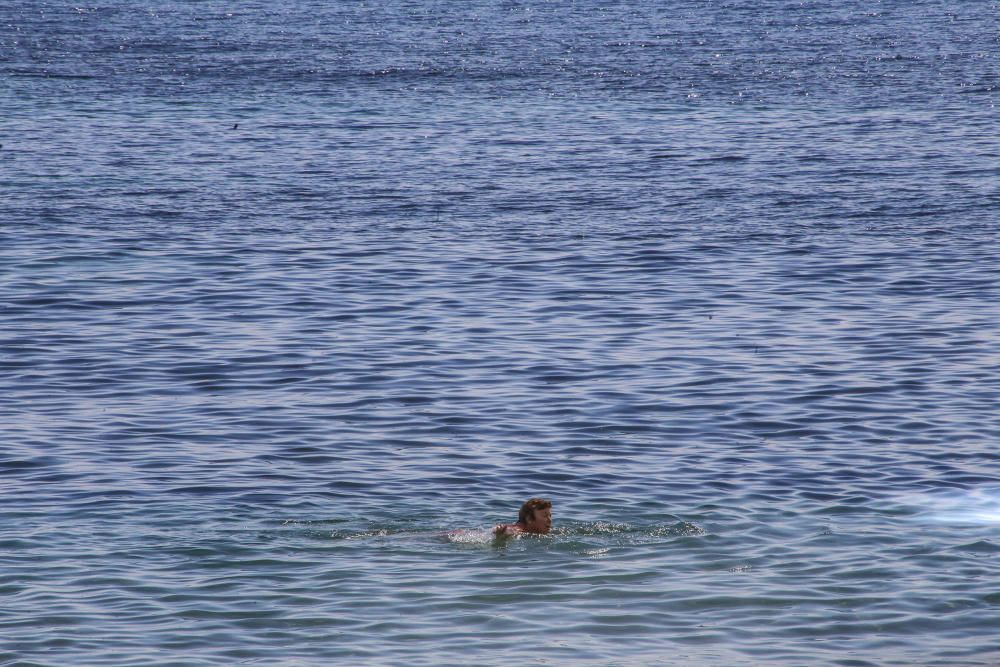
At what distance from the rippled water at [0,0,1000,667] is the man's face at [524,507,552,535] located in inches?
10.4

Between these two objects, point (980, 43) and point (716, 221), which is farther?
point (980, 43)

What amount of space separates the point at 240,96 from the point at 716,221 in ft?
63.2

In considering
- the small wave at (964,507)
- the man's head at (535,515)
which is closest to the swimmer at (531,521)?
the man's head at (535,515)

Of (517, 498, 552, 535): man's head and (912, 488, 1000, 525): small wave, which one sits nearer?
(517, 498, 552, 535): man's head

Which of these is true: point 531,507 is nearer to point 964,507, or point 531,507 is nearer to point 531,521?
point 531,521

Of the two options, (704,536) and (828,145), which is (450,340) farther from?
(828,145)

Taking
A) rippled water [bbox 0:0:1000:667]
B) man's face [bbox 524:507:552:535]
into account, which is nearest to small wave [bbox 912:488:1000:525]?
rippled water [bbox 0:0:1000:667]

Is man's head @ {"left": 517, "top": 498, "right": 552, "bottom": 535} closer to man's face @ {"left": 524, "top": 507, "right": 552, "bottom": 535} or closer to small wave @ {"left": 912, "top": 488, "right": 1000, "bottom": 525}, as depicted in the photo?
man's face @ {"left": 524, "top": 507, "right": 552, "bottom": 535}

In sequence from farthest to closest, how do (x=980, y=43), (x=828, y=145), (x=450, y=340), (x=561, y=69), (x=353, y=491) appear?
(x=980, y=43), (x=561, y=69), (x=828, y=145), (x=450, y=340), (x=353, y=491)

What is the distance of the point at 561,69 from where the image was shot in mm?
51344

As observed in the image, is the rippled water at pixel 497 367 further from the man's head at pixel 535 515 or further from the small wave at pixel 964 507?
the man's head at pixel 535 515

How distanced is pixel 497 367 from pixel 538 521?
7501mm

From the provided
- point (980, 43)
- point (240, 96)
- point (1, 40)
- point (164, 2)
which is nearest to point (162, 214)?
point (240, 96)

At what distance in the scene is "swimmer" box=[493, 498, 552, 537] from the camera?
634 inches
